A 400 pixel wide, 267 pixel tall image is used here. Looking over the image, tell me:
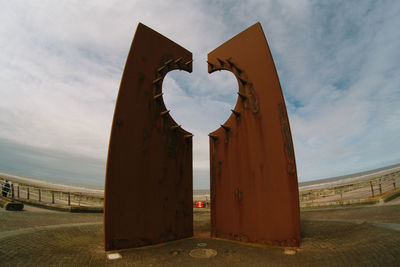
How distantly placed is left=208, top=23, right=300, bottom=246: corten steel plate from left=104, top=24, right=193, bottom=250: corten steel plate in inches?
36.7

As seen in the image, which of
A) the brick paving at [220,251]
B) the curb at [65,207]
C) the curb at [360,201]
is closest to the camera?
the brick paving at [220,251]

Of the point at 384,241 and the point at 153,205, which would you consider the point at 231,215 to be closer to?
the point at 153,205

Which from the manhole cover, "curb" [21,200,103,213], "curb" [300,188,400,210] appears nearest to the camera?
the manhole cover

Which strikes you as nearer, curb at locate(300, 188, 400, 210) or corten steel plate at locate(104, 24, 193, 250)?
corten steel plate at locate(104, 24, 193, 250)

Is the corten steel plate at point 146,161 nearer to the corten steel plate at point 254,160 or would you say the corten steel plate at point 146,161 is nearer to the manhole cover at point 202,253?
the corten steel plate at point 254,160

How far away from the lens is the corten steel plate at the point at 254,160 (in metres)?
4.54

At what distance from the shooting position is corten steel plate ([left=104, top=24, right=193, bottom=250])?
4.54 metres

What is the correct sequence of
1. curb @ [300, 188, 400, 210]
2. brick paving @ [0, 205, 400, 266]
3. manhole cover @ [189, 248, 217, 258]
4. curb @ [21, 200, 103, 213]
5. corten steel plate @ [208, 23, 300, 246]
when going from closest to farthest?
1. brick paving @ [0, 205, 400, 266]
2. manhole cover @ [189, 248, 217, 258]
3. corten steel plate @ [208, 23, 300, 246]
4. curb @ [300, 188, 400, 210]
5. curb @ [21, 200, 103, 213]

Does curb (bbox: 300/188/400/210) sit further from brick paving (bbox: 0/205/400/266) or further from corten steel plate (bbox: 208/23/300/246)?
corten steel plate (bbox: 208/23/300/246)

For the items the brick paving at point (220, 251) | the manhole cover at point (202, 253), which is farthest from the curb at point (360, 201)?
the manhole cover at point (202, 253)

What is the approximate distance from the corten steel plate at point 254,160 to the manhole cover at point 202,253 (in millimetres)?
1014

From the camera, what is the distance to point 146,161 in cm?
504

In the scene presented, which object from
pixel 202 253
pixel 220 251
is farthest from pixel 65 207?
pixel 220 251

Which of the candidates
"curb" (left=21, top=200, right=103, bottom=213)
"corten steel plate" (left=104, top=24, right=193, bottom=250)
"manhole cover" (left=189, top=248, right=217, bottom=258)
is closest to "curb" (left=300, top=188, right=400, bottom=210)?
"corten steel plate" (left=104, top=24, right=193, bottom=250)
